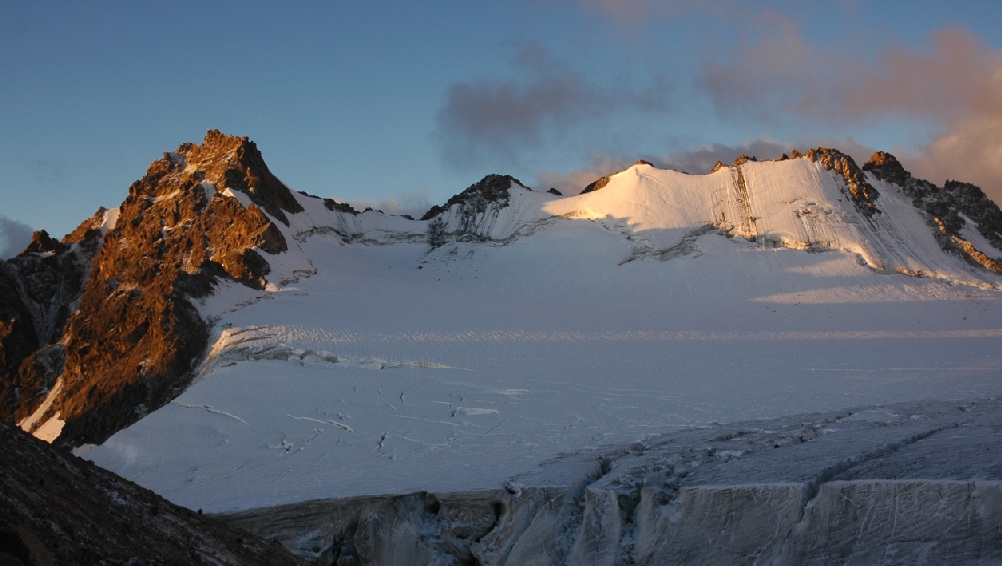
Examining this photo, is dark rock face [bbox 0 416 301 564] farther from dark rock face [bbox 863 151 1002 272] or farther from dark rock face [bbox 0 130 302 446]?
dark rock face [bbox 863 151 1002 272]

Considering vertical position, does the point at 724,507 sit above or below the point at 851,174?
below

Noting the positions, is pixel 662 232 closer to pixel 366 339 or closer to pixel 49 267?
pixel 366 339

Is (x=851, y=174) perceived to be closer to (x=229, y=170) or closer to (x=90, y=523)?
(x=229, y=170)

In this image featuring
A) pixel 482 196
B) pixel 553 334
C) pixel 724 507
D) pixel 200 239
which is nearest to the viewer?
pixel 724 507

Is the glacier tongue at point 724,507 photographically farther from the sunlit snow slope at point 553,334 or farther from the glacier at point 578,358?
the sunlit snow slope at point 553,334

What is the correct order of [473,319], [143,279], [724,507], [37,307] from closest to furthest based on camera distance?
[724,507], [473,319], [143,279], [37,307]

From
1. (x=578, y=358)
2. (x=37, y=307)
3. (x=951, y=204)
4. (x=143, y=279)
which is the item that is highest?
(x=951, y=204)

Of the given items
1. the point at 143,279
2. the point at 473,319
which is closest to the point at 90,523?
the point at 473,319
